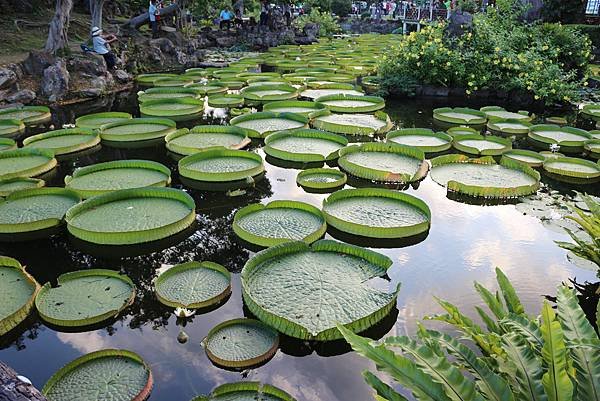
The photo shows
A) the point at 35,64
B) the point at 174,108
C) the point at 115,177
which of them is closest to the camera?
the point at 115,177

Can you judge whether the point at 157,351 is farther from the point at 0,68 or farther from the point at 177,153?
the point at 0,68

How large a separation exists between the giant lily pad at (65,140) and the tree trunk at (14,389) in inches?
223

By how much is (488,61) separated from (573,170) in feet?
14.8

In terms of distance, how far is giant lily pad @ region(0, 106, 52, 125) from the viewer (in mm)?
8398

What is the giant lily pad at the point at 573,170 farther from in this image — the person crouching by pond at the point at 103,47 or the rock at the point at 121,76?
the person crouching by pond at the point at 103,47

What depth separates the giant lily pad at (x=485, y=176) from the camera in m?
5.73

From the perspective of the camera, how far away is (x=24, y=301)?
12.0 feet

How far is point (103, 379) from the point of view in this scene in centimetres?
296

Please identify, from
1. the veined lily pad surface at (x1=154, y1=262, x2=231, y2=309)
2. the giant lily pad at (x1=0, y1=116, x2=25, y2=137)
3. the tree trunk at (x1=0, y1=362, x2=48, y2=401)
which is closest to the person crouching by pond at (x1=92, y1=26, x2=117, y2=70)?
the giant lily pad at (x1=0, y1=116, x2=25, y2=137)

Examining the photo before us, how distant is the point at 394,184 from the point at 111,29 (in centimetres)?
1300

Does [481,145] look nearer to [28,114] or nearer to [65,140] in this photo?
[65,140]

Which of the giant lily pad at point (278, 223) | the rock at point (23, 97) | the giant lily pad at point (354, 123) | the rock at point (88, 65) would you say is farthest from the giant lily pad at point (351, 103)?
the rock at point (23, 97)

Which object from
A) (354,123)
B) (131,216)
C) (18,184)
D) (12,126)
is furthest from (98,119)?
(354,123)

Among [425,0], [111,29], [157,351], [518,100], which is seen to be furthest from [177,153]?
[425,0]
